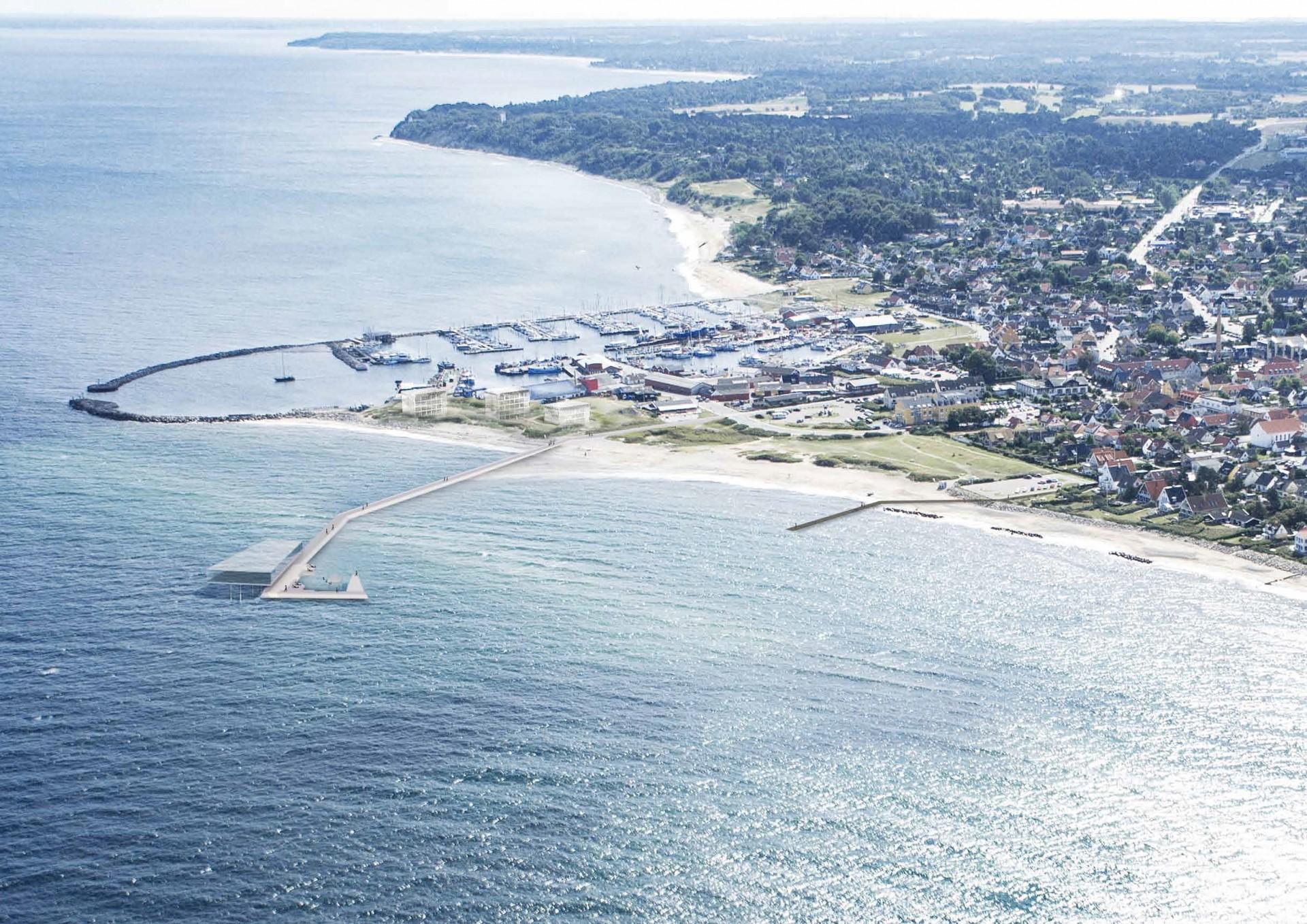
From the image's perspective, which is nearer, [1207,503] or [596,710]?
[596,710]

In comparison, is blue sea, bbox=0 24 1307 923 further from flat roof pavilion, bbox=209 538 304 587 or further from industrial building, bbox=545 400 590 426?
industrial building, bbox=545 400 590 426

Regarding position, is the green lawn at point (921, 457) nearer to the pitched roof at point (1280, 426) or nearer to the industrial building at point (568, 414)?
the industrial building at point (568, 414)

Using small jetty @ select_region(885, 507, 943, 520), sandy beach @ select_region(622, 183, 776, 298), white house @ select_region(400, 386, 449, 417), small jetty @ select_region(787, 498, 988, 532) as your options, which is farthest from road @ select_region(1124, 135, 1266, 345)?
white house @ select_region(400, 386, 449, 417)

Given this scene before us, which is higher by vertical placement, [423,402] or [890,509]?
[423,402]

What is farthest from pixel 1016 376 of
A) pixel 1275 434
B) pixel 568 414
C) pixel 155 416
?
pixel 155 416

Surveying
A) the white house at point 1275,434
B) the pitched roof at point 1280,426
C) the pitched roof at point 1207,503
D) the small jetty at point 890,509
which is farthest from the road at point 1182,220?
the small jetty at point 890,509

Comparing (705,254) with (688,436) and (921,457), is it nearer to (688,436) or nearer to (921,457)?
(688,436)
